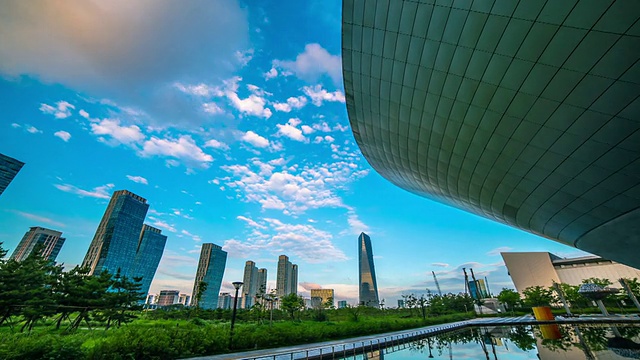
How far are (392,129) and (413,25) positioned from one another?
7205 mm

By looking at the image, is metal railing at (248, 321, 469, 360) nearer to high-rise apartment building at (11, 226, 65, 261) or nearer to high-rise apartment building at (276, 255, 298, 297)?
high-rise apartment building at (11, 226, 65, 261)

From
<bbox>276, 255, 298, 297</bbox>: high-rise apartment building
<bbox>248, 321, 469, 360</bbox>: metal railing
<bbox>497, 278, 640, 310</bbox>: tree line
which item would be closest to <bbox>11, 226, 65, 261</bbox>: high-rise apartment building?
<bbox>276, 255, 298, 297</bbox>: high-rise apartment building

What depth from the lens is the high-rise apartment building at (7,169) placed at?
72.8 metres

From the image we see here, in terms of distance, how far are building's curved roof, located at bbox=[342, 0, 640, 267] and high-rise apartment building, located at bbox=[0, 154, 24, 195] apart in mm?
108779

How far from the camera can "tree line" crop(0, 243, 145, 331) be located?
49.4ft

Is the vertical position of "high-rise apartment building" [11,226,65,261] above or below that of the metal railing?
above

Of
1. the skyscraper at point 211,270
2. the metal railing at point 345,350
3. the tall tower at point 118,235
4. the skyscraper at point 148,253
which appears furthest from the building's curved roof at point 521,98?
the skyscraper at point 148,253

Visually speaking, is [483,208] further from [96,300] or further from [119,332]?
[96,300]

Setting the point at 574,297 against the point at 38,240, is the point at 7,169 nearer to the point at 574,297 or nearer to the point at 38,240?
the point at 38,240

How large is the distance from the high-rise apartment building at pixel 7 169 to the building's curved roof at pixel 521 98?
10878 cm

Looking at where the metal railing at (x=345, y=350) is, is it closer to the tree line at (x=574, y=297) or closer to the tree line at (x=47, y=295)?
the tree line at (x=47, y=295)

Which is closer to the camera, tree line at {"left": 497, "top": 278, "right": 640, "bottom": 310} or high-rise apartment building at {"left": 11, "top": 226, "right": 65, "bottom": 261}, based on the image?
tree line at {"left": 497, "top": 278, "right": 640, "bottom": 310}

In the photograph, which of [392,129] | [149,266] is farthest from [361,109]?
[149,266]

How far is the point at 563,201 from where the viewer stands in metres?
12.3
